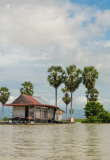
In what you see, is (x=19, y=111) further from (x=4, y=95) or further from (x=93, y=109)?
(x=4, y=95)

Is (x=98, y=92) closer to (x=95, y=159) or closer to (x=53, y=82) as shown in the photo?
(x=53, y=82)

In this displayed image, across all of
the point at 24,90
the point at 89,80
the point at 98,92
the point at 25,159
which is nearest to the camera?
the point at 25,159

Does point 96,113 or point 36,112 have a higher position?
point 36,112

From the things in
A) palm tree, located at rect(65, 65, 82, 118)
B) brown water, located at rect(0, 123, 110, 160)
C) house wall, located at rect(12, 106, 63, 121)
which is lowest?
brown water, located at rect(0, 123, 110, 160)

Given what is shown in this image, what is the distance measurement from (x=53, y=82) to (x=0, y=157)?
7325cm

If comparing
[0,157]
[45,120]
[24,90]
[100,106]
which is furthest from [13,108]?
[0,157]

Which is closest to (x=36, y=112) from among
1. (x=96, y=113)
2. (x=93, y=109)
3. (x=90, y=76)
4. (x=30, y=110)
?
(x=30, y=110)

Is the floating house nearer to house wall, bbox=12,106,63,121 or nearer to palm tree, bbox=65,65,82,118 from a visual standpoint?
house wall, bbox=12,106,63,121

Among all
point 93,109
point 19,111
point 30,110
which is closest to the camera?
point 30,110

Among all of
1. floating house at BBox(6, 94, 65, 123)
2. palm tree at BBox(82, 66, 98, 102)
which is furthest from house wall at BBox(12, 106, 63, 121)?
palm tree at BBox(82, 66, 98, 102)

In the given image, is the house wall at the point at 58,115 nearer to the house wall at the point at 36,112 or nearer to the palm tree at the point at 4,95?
the house wall at the point at 36,112

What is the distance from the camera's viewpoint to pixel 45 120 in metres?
64.7

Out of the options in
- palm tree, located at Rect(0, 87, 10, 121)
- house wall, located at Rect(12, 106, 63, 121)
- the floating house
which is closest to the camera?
the floating house

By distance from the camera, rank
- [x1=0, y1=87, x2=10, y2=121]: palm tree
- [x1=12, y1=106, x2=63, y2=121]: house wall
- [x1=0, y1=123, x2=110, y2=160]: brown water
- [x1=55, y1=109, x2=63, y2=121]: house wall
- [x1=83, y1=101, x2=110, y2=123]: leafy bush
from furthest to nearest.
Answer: [x1=0, y1=87, x2=10, y2=121]: palm tree
[x1=55, y1=109, x2=63, y2=121]: house wall
[x1=83, y1=101, x2=110, y2=123]: leafy bush
[x1=12, y1=106, x2=63, y2=121]: house wall
[x1=0, y1=123, x2=110, y2=160]: brown water
